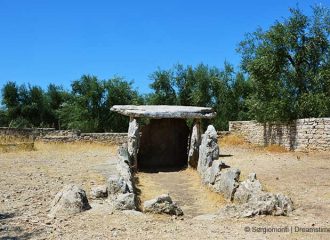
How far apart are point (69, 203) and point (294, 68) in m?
17.6

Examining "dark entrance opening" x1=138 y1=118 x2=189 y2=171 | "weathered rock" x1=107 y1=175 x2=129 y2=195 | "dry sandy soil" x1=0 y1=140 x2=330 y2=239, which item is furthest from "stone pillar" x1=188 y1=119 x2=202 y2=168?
"weathered rock" x1=107 y1=175 x2=129 y2=195

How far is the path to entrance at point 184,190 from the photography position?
10.1 metres

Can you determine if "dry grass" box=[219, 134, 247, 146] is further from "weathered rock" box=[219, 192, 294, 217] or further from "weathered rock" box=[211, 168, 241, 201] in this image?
"weathered rock" box=[219, 192, 294, 217]

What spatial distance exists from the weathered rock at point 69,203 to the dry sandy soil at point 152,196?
0.54 ft

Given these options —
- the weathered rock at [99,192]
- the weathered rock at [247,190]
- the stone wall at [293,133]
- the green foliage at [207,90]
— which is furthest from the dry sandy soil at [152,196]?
the green foliage at [207,90]

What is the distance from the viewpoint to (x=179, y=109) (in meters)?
16.6

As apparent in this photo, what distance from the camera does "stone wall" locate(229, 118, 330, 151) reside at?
18.9 meters

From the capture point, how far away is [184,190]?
1266cm

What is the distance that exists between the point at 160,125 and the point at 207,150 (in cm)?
503

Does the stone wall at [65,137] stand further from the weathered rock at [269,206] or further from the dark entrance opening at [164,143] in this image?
the weathered rock at [269,206]

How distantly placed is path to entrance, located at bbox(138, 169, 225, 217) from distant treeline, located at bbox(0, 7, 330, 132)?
844 centimetres

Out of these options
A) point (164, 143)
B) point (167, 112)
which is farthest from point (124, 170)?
point (164, 143)

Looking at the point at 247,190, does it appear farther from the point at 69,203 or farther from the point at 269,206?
the point at 69,203

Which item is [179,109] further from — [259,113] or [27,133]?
[27,133]
